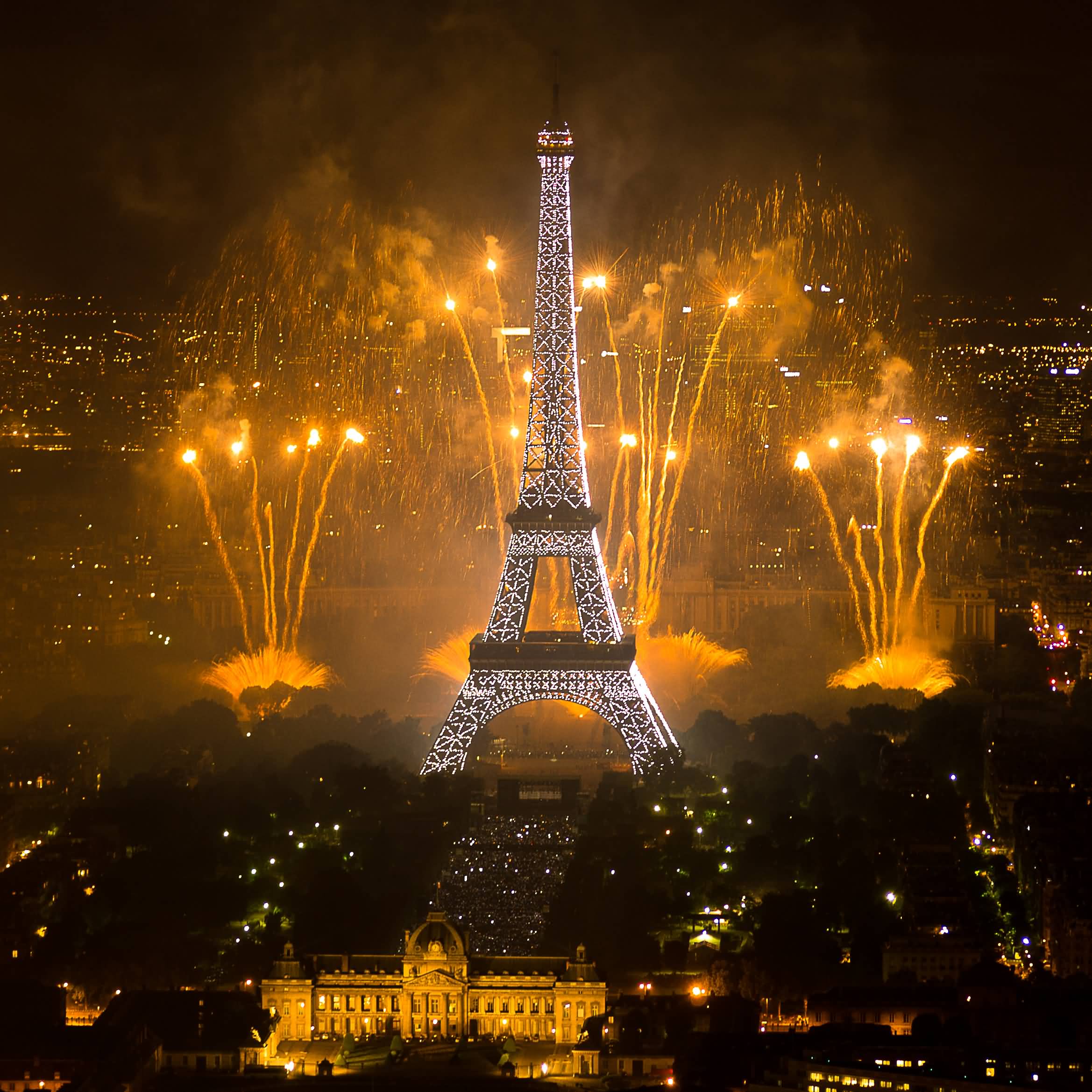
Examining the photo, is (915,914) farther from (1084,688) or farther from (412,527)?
(412,527)

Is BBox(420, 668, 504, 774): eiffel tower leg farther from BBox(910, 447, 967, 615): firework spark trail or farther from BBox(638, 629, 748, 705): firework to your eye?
BBox(910, 447, 967, 615): firework spark trail

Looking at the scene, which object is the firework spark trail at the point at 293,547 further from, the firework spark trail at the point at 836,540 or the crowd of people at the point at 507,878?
the crowd of people at the point at 507,878

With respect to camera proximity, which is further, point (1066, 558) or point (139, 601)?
point (1066, 558)

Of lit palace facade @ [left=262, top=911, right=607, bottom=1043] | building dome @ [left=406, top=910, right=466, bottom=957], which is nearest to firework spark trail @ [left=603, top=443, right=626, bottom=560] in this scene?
building dome @ [left=406, top=910, right=466, bottom=957]

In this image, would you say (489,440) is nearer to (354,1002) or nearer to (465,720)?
(465,720)

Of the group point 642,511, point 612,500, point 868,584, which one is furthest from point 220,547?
point 868,584

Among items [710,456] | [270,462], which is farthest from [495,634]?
[710,456]
